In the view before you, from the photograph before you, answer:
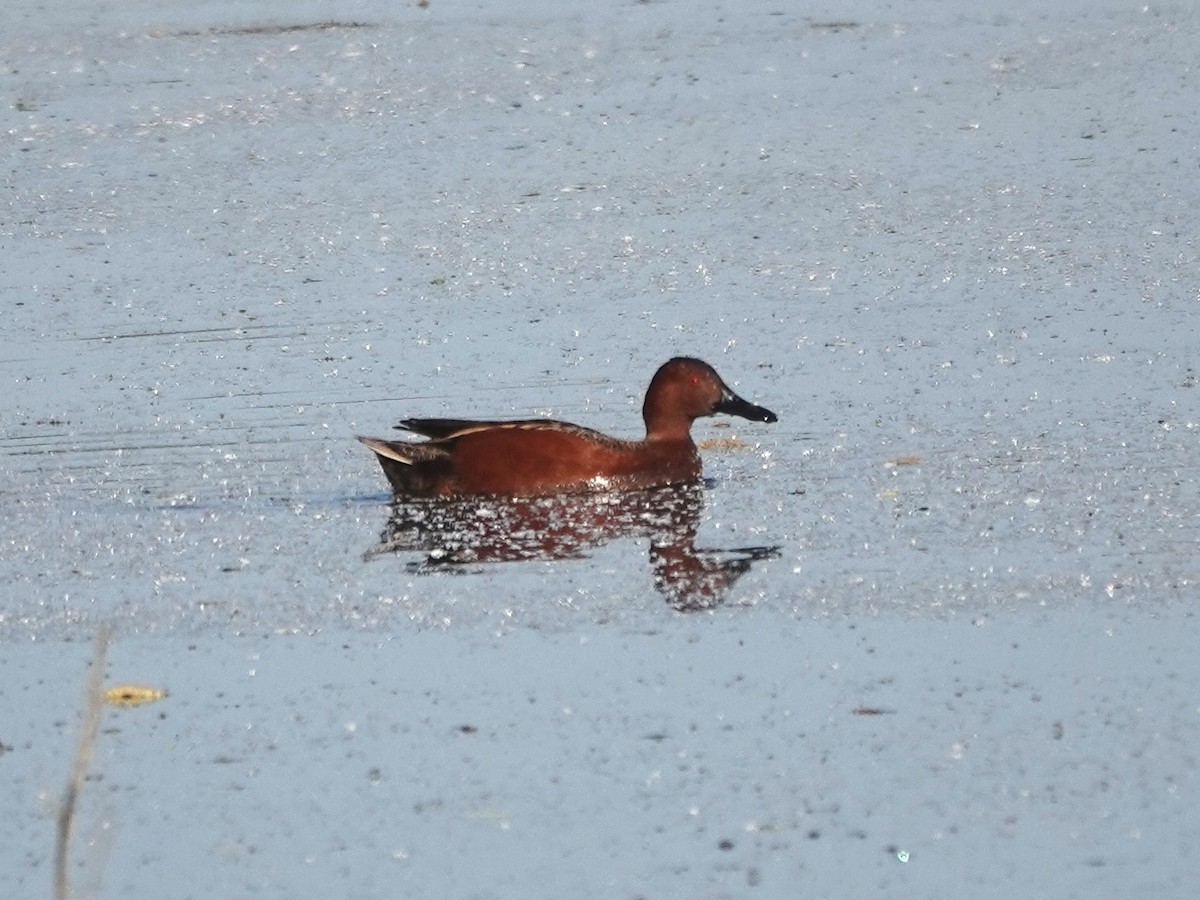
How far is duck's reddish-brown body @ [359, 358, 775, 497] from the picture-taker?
7281mm

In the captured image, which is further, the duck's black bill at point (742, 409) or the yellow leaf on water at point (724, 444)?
the yellow leaf on water at point (724, 444)

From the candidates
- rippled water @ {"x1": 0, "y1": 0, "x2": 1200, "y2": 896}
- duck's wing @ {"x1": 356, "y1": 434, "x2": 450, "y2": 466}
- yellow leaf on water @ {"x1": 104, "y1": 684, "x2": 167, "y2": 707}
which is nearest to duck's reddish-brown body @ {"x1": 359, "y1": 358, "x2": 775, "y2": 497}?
duck's wing @ {"x1": 356, "y1": 434, "x2": 450, "y2": 466}

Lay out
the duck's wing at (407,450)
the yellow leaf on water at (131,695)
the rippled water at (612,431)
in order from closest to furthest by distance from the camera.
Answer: the rippled water at (612,431) → the yellow leaf on water at (131,695) → the duck's wing at (407,450)

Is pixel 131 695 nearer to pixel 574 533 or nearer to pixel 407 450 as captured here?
pixel 574 533

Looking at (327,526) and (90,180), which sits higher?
(90,180)

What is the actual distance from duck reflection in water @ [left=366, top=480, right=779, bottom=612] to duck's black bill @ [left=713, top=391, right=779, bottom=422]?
1.05 ft

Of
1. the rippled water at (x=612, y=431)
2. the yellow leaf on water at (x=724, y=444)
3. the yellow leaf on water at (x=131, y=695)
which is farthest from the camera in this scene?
the yellow leaf on water at (x=724, y=444)

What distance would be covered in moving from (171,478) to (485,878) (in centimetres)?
337

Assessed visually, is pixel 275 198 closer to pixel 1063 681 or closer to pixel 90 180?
pixel 90 180

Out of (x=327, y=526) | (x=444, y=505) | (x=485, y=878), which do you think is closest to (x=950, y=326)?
(x=444, y=505)

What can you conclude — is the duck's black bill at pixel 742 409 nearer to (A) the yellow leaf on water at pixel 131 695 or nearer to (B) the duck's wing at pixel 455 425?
(B) the duck's wing at pixel 455 425

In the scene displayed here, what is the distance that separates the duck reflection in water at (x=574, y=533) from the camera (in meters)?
6.25

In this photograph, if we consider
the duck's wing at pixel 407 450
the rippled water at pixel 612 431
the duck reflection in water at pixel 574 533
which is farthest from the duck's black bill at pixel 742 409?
the duck's wing at pixel 407 450

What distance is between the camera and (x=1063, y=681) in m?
5.18
